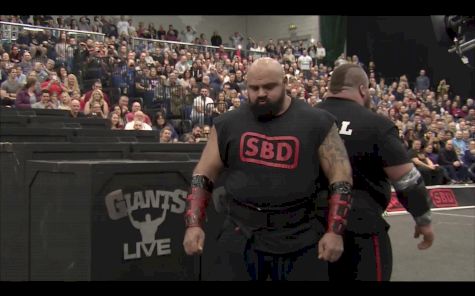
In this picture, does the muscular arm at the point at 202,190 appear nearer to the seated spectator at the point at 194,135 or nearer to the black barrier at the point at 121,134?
the black barrier at the point at 121,134

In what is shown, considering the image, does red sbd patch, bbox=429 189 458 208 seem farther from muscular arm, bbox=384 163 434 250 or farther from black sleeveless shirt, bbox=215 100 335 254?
black sleeveless shirt, bbox=215 100 335 254

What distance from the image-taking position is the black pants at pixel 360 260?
127 inches

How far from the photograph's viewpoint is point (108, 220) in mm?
3814

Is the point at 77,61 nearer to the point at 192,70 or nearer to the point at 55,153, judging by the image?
the point at 192,70

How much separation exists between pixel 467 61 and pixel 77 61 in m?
9.66

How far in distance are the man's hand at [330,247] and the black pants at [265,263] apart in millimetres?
120

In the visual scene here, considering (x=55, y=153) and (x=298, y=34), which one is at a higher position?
(x=298, y=34)

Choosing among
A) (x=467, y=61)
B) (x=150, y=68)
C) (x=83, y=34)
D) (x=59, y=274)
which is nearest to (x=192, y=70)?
(x=150, y=68)

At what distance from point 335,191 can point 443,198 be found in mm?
10425

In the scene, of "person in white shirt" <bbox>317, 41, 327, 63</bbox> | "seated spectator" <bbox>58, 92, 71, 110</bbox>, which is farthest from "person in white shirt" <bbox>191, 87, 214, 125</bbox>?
"person in white shirt" <bbox>317, 41, 327, 63</bbox>

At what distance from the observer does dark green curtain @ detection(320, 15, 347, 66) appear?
25.5m

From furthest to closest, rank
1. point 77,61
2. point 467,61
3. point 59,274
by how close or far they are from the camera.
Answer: point 77,61 < point 467,61 < point 59,274

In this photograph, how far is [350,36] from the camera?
25859 millimetres

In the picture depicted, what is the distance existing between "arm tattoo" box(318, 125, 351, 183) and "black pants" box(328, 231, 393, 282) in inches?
17.4
